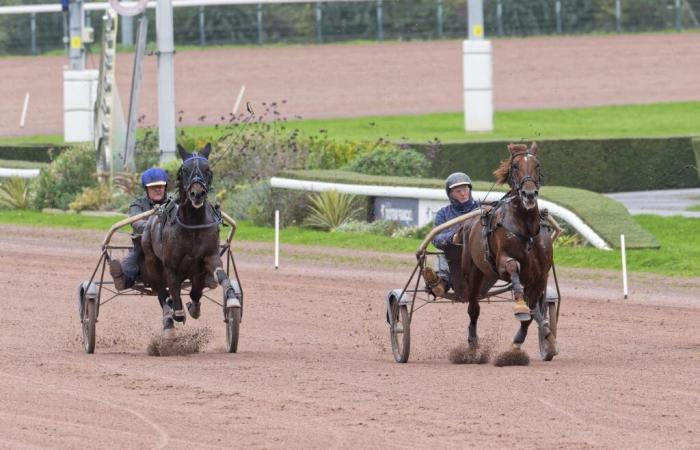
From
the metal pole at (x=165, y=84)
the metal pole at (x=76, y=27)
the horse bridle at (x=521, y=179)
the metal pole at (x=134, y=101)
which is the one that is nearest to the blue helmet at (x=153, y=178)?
the horse bridle at (x=521, y=179)

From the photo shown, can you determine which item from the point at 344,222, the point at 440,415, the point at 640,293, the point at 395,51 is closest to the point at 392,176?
the point at 344,222

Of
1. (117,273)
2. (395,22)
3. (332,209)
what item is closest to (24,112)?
(395,22)

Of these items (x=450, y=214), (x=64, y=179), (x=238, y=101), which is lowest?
(x=64, y=179)

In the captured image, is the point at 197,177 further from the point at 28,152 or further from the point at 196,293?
the point at 28,152

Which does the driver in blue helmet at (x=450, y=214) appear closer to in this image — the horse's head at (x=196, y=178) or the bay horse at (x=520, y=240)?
the bay horse at (x=520, y=240)

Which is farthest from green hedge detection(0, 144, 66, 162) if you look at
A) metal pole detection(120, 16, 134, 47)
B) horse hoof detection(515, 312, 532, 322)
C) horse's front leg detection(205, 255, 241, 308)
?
horse hoof detection(515, 312, 532, 322)

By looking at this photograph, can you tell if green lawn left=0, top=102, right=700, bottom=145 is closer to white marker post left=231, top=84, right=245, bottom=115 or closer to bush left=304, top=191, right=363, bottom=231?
white marker post left=231, top=84, right=245, bottom=115

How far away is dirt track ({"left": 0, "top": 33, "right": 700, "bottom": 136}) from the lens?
4234 centimetres

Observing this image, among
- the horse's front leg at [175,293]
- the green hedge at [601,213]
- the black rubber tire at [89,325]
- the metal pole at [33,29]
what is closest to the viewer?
the horse's front leg at [175,293]

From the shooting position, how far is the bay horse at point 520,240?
12023 mm

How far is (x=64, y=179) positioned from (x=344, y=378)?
1665 cm

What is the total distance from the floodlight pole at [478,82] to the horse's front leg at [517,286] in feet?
74.5

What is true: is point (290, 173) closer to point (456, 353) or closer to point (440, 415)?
point (456, 353)

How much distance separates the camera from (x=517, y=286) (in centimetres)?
1210
